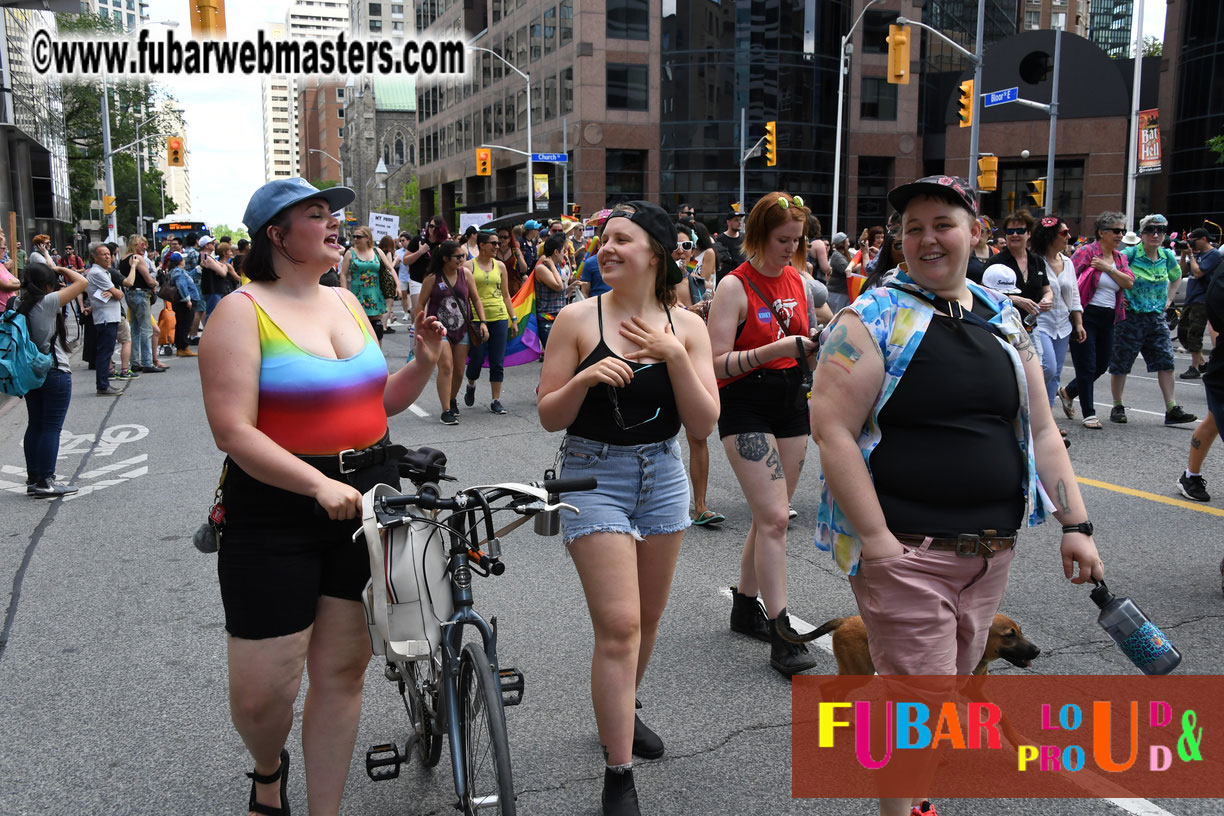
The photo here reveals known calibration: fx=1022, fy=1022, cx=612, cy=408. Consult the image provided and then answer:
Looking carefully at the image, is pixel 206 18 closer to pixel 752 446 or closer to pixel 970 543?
pixel 752 446

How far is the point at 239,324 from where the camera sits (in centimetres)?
264

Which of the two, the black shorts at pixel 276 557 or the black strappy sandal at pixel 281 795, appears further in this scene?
the black strappy sandal at pixel 281 795

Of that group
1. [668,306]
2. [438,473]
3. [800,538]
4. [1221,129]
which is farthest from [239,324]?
[1221,129]

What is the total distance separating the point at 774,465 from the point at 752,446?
13 cm

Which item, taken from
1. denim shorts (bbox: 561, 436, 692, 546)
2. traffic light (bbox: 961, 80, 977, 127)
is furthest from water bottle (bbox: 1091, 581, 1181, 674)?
traffic light (bbox: 961, 80, 977, 127)

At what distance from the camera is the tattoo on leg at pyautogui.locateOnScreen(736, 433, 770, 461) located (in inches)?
173

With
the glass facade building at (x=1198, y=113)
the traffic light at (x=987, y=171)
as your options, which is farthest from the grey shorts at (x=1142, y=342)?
the glass facade building at (x=1198, y=113)

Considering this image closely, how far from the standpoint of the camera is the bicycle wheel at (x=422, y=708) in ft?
10.6

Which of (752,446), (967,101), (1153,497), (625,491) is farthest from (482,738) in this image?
(967,101)

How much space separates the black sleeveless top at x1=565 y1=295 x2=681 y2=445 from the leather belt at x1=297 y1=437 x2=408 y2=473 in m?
0.66

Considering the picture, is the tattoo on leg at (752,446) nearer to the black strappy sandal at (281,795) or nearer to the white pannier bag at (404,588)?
the white pannier bag at (404,588)

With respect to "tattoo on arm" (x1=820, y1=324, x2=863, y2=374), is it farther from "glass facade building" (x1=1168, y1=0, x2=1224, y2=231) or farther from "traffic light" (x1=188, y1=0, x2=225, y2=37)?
"glass facade building" (x1=1168, y1=0, x2=1224, y2=231)

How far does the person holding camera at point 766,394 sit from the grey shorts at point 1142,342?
6997 mm

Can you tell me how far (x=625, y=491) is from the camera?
3256mm
